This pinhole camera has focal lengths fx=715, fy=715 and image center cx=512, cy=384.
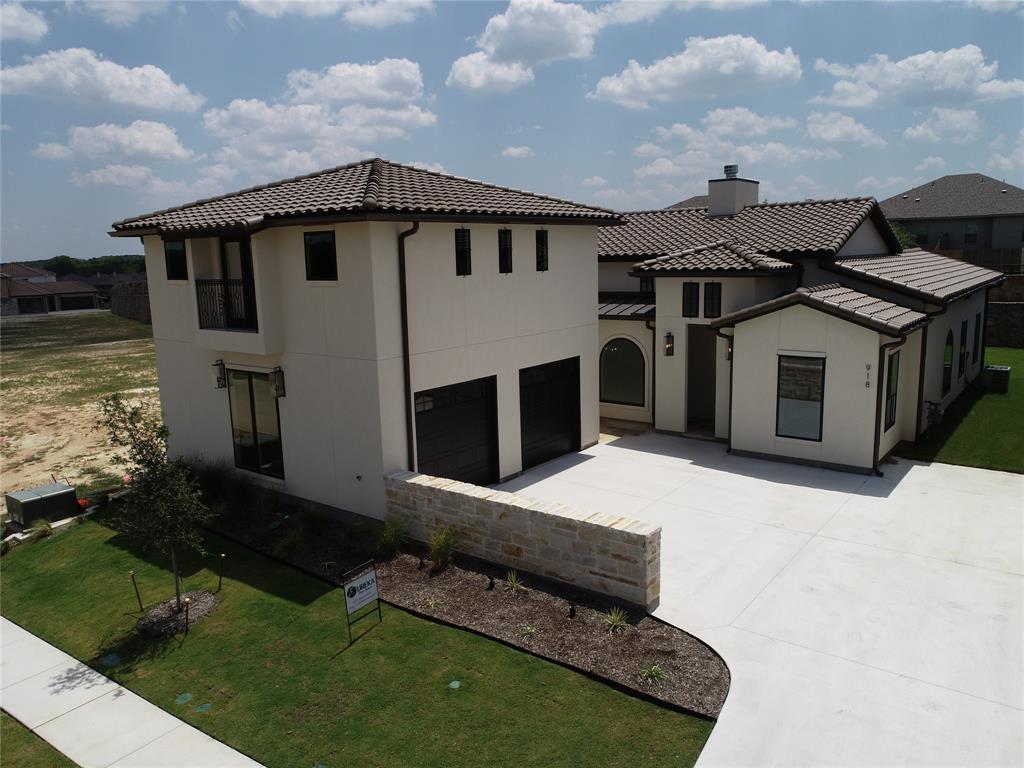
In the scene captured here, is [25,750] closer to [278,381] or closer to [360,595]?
[360,595]

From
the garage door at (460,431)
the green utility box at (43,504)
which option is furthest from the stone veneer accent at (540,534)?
the green utility box at (43,504)

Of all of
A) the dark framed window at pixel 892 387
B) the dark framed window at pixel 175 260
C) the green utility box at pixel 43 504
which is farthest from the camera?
the dark framed window at pixel 892 387

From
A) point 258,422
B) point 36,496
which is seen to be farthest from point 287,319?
point 36,496

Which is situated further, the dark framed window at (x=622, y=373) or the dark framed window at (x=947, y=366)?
the dark framed window at (x=622, y=373)

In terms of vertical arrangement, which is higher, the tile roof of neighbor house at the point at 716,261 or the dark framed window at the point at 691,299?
the tile roof of neighbor house at the point at 716,261

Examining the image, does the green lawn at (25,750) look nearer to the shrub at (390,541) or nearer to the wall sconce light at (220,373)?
the shrub at (390,541)

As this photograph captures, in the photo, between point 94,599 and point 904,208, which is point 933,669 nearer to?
point 94,599

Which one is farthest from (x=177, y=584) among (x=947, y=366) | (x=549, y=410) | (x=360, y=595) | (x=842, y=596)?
(x=947, y=366)
